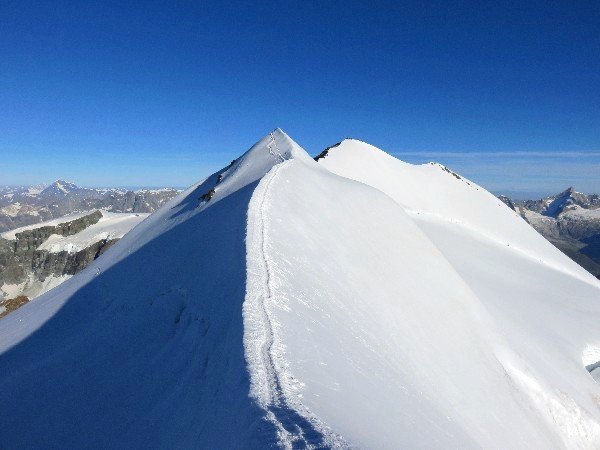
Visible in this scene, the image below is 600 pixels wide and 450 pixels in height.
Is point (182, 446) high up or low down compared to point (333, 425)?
down

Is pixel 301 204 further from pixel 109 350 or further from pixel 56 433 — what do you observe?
pixel 56 433

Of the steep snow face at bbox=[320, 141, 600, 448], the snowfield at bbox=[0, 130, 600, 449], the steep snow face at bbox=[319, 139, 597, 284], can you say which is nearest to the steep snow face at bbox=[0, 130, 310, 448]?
the snowfield at bbox=[0, 130, 600, 449]

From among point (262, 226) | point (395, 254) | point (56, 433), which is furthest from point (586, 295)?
point (56, 433)

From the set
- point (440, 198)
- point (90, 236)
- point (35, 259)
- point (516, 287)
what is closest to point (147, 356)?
point (516, 287)

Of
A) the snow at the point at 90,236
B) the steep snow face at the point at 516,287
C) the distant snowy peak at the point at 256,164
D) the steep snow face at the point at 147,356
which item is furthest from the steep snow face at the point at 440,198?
the snow at the point at 90,236

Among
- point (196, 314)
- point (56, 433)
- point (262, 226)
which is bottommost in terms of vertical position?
point (56, 433)
